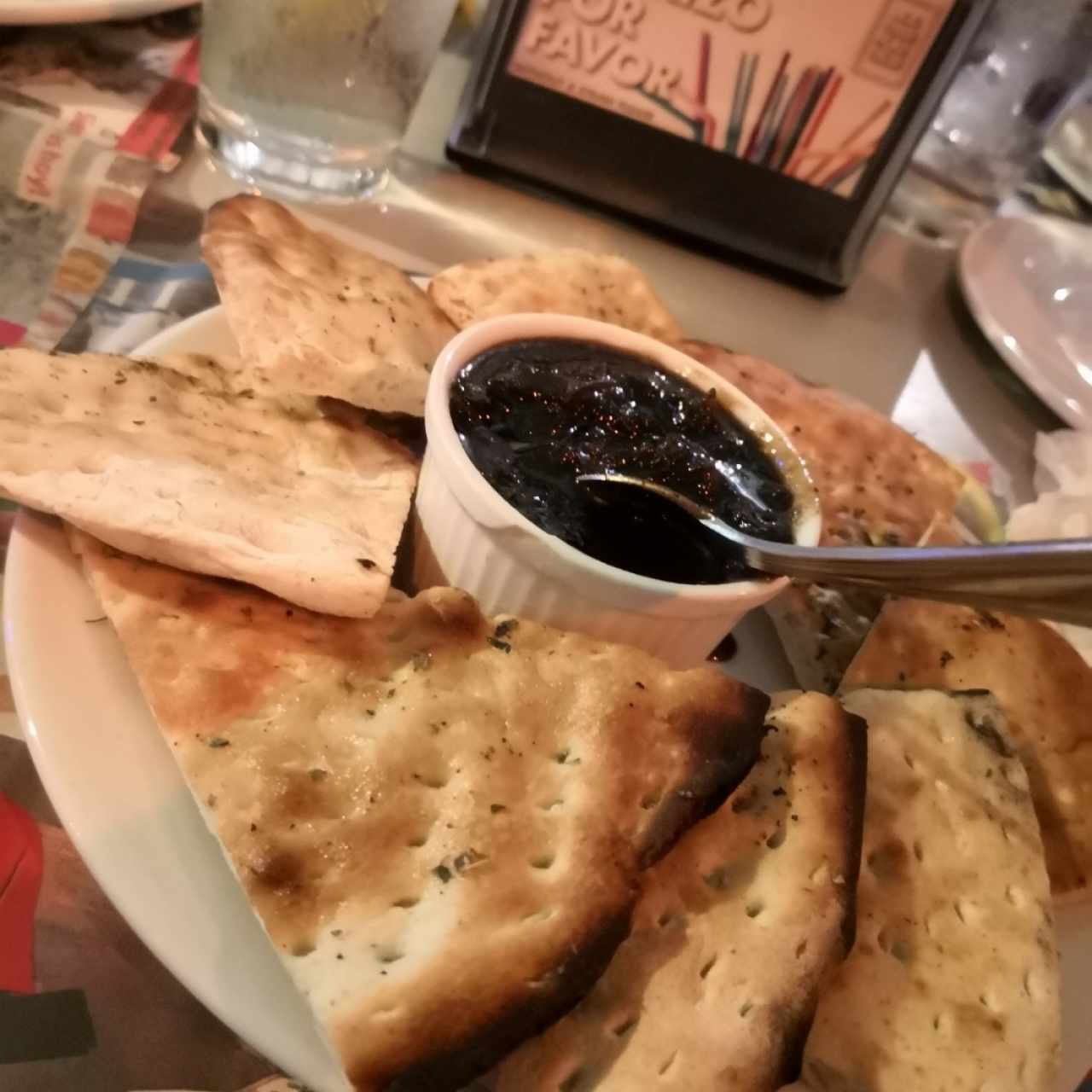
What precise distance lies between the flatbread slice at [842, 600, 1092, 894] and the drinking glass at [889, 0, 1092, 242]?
147 cm

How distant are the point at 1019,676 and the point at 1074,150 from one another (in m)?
2.31

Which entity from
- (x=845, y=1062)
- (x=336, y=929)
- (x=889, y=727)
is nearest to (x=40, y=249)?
(x=336, y=929)

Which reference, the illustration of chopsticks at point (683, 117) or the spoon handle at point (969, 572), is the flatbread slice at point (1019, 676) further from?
the illustration of chopsticks at point (683, 117)

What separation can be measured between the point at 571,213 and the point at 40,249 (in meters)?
1.08

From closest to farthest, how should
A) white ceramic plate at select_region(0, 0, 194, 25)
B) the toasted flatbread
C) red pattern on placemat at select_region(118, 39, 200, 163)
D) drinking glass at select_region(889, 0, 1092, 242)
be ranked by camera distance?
the toasted flatbread, white ceramic plate at select_region(0, 0, 194, 25), red pattern on placemat at select_region(118, 39, 200, 163), drinking glass at select_region(889, 0, 1092, 242)

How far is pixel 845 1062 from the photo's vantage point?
967mm

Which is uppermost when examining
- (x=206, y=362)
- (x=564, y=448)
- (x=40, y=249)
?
(x=564, y=448)

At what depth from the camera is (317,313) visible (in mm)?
1418

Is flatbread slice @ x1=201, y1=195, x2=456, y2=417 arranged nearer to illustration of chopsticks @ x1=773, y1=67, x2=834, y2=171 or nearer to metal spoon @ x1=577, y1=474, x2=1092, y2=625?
metal spoon @ x1=577, y1=474, x2=1092, y2=625

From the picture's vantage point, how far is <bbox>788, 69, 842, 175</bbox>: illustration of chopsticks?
1.97 m

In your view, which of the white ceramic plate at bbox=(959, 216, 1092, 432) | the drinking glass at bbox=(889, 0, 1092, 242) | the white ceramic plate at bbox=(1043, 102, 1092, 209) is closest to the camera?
the white ceramic plate at bbox=(959, 216, 1092, 432)

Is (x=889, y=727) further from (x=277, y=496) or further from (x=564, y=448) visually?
(x=277, y=496)

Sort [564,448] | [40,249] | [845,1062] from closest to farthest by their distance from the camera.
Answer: [845,1062] < [564,448] < [40,249]

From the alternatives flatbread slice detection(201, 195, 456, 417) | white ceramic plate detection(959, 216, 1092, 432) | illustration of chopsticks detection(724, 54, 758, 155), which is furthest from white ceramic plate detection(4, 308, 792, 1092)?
white ceramic plate detection(959, 216, 1092, 432)
